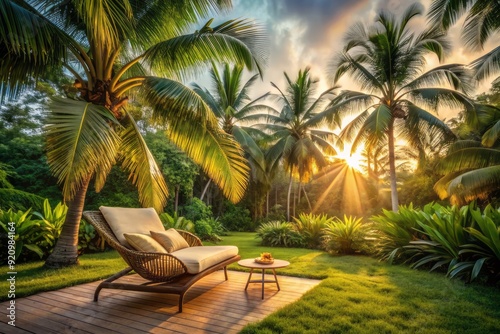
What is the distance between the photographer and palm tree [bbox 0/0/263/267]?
3561 millimetres

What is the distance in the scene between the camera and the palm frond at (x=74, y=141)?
3010mm

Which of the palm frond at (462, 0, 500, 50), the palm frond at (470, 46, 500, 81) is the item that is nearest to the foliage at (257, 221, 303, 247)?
the palm frond at (470, 46, 500, 81)

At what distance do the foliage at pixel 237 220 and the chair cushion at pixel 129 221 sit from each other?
481 inches

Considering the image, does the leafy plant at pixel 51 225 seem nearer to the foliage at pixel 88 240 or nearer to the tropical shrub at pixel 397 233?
the foliage at pixel 88 240

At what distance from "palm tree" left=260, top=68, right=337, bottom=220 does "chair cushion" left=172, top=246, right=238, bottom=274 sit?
34.6 ft

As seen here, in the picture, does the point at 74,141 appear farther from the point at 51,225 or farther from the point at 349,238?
the point at 349,238

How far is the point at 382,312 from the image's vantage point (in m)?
2.88

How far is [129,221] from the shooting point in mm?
3873

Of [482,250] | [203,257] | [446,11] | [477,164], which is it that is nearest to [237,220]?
[477,164]

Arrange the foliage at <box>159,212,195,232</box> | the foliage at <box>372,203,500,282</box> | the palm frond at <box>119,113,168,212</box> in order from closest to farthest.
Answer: the foliage at <box>372,203,500,282</box>
the palm frond at <box>119,113,168,212</box>
the foliage at <box>159,212,195,232</box>

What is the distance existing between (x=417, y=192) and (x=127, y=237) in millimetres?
16402

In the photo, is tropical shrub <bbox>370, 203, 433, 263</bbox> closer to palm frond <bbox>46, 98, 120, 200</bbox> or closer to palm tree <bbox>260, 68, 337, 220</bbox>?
palm frond <bbox>46, 98, 120, 200</bbox>

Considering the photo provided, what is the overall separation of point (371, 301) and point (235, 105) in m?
12.8

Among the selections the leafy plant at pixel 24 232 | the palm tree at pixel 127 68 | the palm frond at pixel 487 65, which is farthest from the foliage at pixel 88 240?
the palm frond at pixel 487 65
